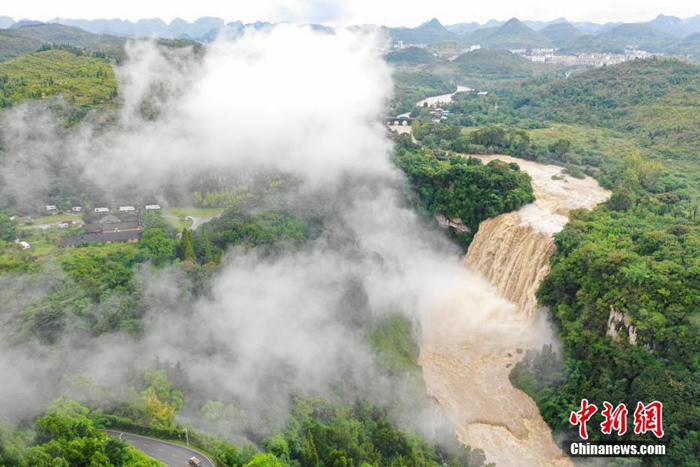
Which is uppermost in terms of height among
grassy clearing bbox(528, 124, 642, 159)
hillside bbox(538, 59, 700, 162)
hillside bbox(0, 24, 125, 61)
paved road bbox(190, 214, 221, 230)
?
hillside bbox(0, 24, 125, 61)

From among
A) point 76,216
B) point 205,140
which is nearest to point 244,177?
point 205,140

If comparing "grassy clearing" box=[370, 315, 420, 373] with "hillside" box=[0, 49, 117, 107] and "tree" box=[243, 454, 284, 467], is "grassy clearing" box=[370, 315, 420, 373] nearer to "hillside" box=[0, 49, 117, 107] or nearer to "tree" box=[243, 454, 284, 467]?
"tree" box=[243, 454, 284, 467]

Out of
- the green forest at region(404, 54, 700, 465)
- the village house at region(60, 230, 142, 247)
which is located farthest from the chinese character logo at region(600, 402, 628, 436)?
the village house at region(60, 230, 142, 247)

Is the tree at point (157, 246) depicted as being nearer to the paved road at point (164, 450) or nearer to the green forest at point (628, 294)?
the paved road at point (164, 450)

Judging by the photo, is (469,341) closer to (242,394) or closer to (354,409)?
(354,409)

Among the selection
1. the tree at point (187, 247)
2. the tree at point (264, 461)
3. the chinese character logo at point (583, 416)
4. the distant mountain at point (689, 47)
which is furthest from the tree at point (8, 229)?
the distant mountain at point (689, 47)

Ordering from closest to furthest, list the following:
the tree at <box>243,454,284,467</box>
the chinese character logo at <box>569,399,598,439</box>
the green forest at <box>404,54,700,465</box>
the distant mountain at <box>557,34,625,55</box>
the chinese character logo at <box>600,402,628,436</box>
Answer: the tree at <box>243,454,284,467</box>
the green forest at <box>404,54,700,465</box>
the chinese character logo at <box>600,402,628,436</box>
the chinese character logo at <box>569,399,598,439</box>
the distant mountain at <box>557,34,625,55</box>
